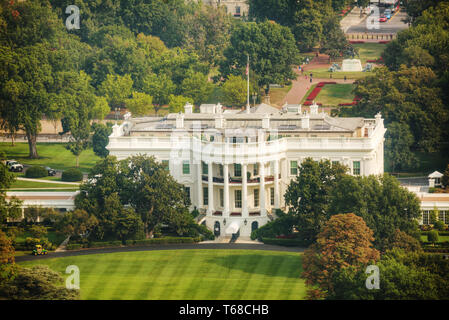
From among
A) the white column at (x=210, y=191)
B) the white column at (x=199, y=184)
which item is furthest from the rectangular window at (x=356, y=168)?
the white column at (x=199, y=184)

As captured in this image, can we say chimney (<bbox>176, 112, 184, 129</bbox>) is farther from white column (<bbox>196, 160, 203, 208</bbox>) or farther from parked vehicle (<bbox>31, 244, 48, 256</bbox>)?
parked vehicle (<bbox>31, 244, 48, 256</bbox>)

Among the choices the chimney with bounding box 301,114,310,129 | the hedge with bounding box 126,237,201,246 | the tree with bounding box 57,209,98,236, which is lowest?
the hedge with bounding box 126,237,201,246

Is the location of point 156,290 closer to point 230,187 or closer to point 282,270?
point 282,270

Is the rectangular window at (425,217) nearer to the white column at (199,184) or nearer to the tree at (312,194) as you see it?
the tree at (312,194)

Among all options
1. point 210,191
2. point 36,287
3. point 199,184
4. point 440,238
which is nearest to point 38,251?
point 36,287

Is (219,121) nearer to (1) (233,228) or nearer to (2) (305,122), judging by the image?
(2) (305,122)

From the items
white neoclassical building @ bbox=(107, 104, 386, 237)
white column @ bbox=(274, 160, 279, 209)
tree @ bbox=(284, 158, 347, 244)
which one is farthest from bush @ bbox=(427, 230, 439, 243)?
white column @ bbox=(274, 160, 279, 209)
